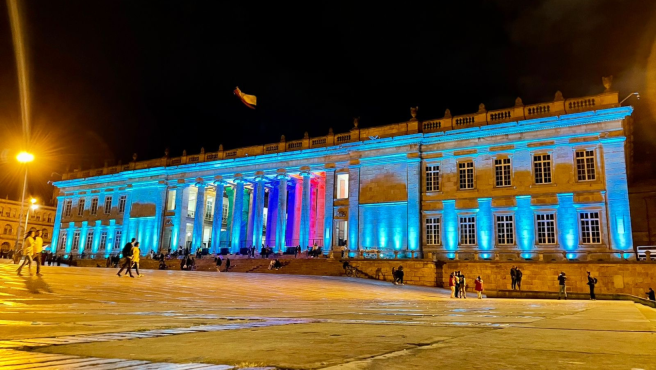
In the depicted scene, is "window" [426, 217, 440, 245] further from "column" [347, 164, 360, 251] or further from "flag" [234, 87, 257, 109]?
"flag" [234, 87, 257, 109]

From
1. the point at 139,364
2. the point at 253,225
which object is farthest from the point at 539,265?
the point at 139,364

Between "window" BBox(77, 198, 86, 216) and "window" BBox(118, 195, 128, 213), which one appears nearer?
"window" BBox(118, 195, 128, 213)

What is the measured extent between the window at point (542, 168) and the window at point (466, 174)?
4373mm

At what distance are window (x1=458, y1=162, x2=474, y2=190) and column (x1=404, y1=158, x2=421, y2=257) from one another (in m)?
3.18

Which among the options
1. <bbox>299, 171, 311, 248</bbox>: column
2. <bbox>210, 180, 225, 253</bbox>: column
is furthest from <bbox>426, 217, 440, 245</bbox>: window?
<bbox>210, 180, 225, 253</bbox>: column

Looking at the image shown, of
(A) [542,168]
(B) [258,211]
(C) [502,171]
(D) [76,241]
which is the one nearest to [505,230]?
(C) [502,171]

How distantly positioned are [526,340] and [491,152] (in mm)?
31727

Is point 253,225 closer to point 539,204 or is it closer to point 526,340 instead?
point 539,204

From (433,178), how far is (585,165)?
1044cm

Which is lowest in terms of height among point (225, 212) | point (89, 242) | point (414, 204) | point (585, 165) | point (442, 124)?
point (89, 242)

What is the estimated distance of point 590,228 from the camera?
97.6 feet

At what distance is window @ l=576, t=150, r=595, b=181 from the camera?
3047 centimetres

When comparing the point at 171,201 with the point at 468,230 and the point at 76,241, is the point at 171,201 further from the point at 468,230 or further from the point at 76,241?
the point at 468,230

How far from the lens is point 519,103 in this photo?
1309 inches
